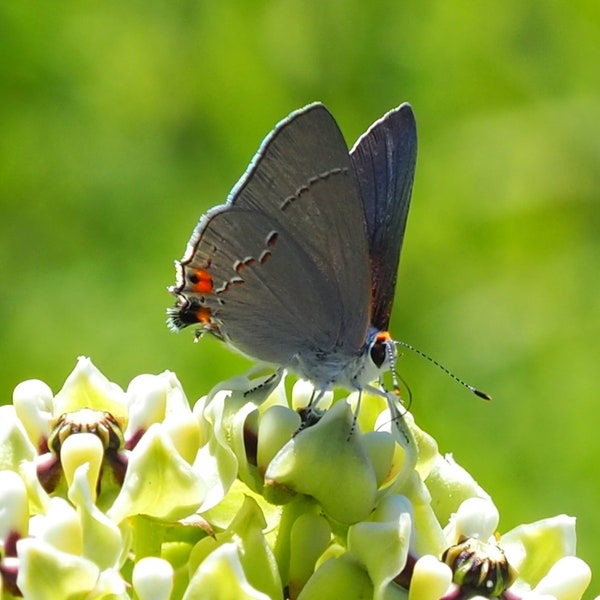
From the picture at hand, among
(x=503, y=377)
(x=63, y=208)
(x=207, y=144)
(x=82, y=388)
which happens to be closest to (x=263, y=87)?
(x=207, y=144)

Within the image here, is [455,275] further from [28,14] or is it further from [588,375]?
[28,14]

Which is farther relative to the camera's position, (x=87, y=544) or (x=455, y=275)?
(x=455, y=275)

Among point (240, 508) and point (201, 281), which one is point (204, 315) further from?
point (240, 508)

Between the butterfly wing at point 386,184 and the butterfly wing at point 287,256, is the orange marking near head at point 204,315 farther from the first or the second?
the butterfly wing at point 386,184

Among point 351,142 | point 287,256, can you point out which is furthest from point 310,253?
point 351,142

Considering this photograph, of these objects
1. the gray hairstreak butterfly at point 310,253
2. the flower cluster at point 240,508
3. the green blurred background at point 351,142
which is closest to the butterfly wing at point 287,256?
the gray hairstreak butterfly at point 310,253

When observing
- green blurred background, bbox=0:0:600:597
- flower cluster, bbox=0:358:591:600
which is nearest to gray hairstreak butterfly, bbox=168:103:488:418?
flower cluster, bbox=0:358:591:600
